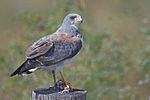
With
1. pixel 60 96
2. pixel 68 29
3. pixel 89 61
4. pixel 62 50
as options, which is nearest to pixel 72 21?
pixel 68 29

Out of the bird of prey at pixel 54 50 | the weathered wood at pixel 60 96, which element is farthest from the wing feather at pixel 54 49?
the weathered wood at pixel 60 96

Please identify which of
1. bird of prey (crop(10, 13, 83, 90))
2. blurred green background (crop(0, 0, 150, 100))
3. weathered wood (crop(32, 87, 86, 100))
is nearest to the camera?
weathered wood (crop(32, 87, 86, 100))

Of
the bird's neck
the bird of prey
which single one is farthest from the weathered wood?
the bird's neck

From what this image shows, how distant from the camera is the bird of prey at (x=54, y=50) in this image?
6023mm

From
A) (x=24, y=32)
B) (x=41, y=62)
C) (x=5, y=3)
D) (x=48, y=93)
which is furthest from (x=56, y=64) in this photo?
(x=5, y=3)

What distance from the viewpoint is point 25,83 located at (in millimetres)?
8969

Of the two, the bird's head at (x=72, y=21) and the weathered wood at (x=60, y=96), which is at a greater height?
the bird's head at (x=72, y=21)

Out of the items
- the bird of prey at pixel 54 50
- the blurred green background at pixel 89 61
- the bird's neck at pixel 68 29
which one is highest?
the blurred green background at pixel 89 61

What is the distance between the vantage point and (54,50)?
6184 mm

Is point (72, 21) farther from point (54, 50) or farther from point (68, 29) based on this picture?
point (54, 50)

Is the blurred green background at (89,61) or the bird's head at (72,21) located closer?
the bird's head at (72,21)

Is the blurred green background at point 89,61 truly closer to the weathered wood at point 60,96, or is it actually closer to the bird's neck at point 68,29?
the bird's neck at point 68,29

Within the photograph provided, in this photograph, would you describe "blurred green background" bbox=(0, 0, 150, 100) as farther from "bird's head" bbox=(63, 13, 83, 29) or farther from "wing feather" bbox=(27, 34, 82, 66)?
"wing feather" bbox=(27, 34, 82, 66)

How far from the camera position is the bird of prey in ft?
19.8
